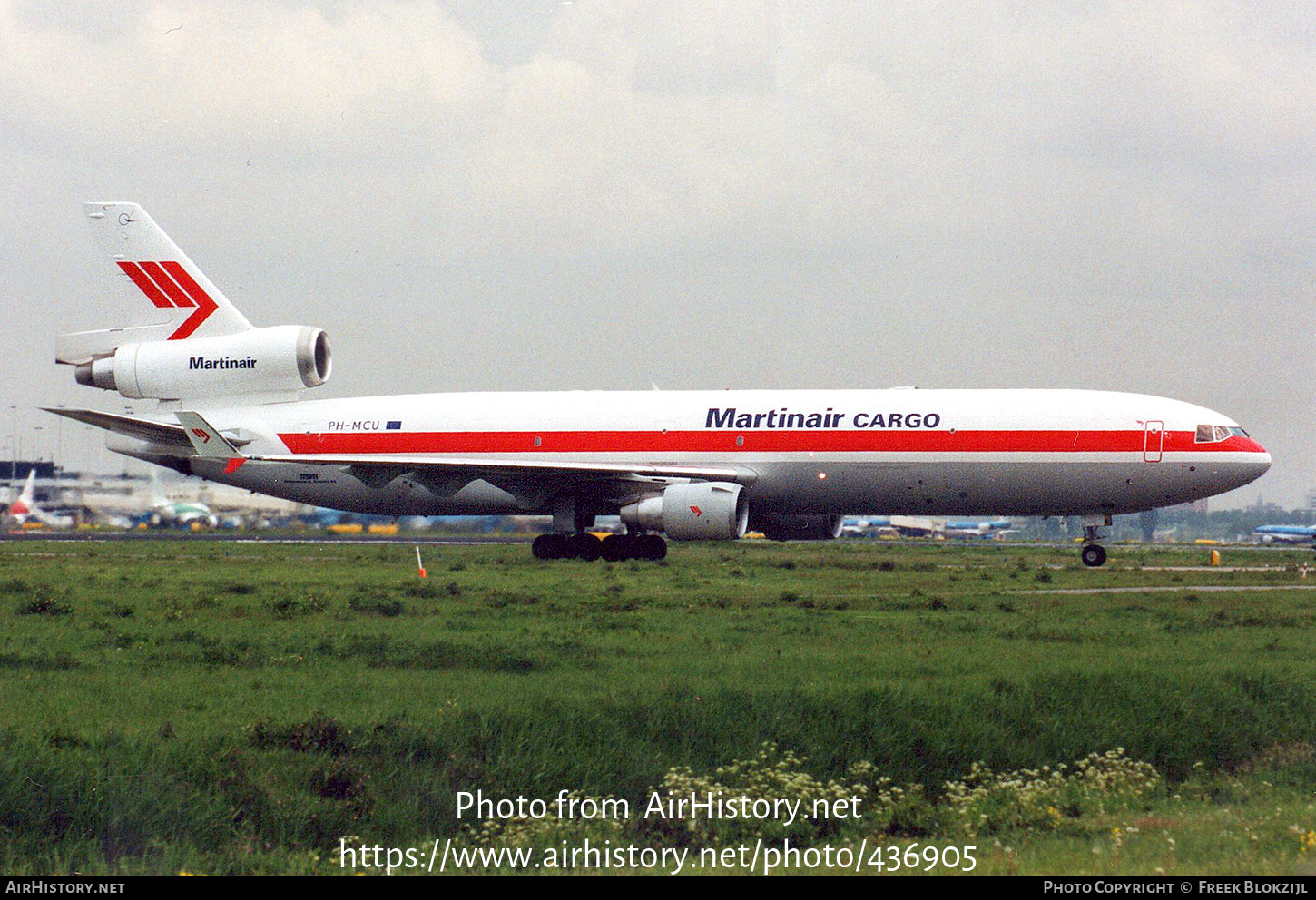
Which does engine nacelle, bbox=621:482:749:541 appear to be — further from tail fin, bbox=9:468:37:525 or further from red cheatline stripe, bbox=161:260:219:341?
tail fin, bbox=9:468:37:525

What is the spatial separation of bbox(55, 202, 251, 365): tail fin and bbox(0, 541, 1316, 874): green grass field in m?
15.9

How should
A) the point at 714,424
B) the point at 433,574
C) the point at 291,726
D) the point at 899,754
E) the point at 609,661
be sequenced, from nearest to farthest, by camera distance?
the point at 291,726, the point at 899,754, the point at 609,661, the point at 433,574, the point at 714,424

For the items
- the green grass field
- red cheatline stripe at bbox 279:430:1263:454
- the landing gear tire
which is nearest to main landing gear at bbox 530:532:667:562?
the landing gear tire

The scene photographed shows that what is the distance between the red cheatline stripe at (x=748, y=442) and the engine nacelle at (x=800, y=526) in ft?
12.2

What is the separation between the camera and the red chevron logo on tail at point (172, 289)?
40.1 meters

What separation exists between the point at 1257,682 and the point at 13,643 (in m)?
16.8

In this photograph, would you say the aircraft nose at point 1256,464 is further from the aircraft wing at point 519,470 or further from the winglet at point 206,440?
the winglet at point 206,440

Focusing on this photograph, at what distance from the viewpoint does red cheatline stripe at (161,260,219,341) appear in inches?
1583

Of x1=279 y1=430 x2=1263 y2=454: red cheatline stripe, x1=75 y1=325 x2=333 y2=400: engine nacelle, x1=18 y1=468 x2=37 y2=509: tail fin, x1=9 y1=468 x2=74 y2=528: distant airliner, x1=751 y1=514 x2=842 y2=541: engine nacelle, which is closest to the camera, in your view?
x1=279 y1=430 x2=1263 y2=454: red cheatline stripe

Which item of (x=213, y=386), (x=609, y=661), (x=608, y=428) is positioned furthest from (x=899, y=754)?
(x=213, y=386)

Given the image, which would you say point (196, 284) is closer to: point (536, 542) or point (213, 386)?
point (213, 386)

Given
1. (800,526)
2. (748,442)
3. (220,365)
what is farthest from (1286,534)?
(220,365)

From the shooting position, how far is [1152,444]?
1320 inches

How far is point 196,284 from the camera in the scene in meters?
40.3
